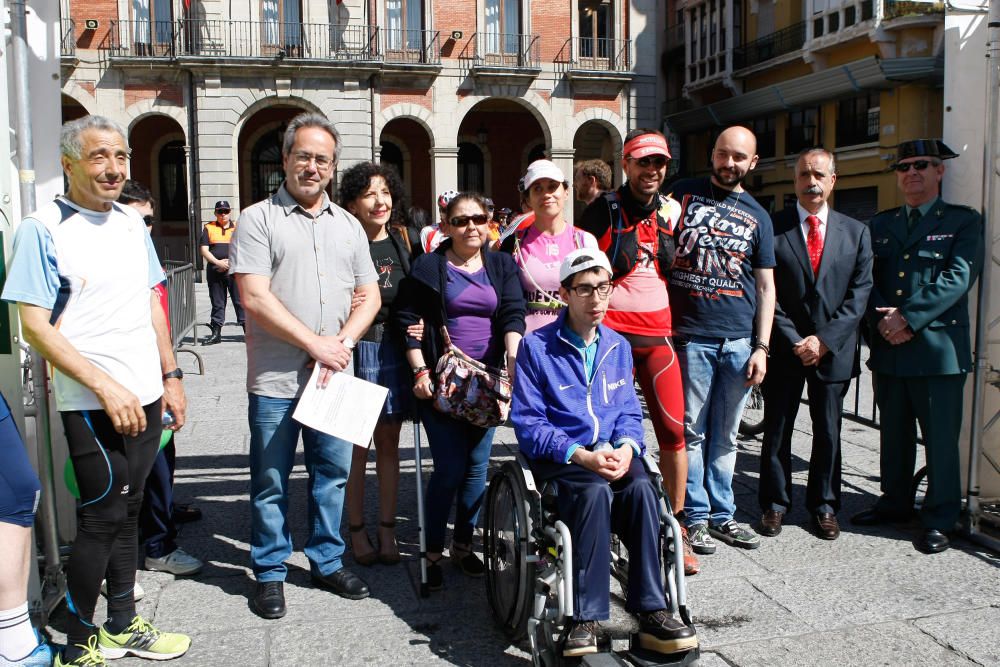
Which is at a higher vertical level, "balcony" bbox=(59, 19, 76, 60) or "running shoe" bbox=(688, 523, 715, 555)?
"balcony" bbox=(59, 19, 76, 60)

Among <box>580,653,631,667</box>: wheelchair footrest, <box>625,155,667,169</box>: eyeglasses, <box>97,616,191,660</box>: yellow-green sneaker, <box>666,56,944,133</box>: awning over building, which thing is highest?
<box>666,56,944,133</box>: awning over building

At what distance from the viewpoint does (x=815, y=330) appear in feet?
15.6

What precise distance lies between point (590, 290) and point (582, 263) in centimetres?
11

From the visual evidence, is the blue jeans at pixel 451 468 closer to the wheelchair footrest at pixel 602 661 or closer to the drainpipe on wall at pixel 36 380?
the wheelchair footrest at pixel 602 661

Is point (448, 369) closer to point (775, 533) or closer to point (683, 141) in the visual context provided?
point (775, 533)

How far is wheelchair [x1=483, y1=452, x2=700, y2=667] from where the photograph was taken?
3.12 metres

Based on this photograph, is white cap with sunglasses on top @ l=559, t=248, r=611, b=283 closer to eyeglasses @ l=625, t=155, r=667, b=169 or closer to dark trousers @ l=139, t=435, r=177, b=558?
eyeglasses @ l=625, t=155, r=667, b=169

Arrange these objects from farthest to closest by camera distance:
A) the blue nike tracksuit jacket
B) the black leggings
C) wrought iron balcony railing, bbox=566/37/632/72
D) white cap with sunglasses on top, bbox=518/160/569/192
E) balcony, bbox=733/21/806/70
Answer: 1. wrought iron balcony railing, bbox=566/37/632/72
2. balcony, bbox=733/21/806/70
3. white cap with sunglasses on top, bbox=518/160/569/192
4. the blue nike tracksuit jacket
5. the black leggings

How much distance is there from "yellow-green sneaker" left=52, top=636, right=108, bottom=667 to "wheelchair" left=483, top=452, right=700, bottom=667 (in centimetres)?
152

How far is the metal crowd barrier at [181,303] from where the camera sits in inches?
414

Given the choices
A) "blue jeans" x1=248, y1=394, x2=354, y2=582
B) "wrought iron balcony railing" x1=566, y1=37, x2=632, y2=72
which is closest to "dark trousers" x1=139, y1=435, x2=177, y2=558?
"blue jeans" x1=248, y1=394, x2=354, y2=582

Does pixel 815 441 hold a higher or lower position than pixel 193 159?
lower

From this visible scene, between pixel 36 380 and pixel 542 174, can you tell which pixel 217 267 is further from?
pixel 542 174

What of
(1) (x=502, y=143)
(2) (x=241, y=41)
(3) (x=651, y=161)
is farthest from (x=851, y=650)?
(1) (x=502, y=143)
